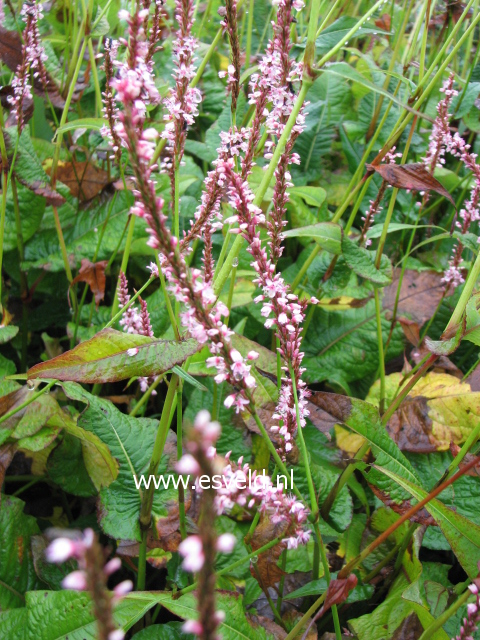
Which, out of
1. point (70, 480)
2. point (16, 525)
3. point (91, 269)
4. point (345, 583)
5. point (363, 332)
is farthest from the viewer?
point (363, 332)

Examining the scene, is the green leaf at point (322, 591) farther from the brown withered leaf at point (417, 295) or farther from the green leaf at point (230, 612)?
the brown withered leaf at point (417, 295)

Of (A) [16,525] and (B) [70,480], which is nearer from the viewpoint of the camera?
(A) [16,525]

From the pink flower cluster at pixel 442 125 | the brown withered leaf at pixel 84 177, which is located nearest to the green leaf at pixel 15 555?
the brown withered leaf at pixel 84 177

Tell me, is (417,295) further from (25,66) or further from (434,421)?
(25,66)

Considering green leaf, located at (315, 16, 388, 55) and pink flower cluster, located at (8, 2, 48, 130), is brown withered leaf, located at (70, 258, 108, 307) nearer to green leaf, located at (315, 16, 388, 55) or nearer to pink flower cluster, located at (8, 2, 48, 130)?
pink flower cluster, located at (8, 2, 48, 130)

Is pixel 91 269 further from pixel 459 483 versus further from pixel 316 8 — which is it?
pixel 459 483

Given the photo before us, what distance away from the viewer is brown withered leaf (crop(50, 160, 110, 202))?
2201 millimetres

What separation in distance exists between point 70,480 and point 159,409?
0.50 metres

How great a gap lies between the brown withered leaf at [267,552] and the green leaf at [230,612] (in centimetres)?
8

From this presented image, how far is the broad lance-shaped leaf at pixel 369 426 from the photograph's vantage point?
4.21ft

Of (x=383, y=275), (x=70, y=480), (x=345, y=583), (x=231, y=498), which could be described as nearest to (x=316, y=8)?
(x=383, y=275)

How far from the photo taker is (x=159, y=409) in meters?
2.04

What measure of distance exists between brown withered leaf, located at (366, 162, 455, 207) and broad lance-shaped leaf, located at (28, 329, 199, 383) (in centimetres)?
62

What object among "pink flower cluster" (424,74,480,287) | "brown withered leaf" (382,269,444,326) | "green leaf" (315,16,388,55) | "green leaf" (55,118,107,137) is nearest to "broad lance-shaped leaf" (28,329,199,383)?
"green leaf" (55,118,107,137)
